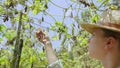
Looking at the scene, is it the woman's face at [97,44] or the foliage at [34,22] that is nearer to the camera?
the woman's face at [97,44]

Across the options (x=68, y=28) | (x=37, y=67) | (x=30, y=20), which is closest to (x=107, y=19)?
(x=30, y=20)

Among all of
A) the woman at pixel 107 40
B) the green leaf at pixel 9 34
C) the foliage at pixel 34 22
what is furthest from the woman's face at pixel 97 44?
the green leaf at pixel 9 34

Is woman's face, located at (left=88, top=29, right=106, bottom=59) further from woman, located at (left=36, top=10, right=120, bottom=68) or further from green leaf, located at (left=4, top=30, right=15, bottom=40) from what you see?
green leaf, located at (left=4, top=30, right=15, bottom=40)

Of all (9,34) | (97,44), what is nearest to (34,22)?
(9,34)

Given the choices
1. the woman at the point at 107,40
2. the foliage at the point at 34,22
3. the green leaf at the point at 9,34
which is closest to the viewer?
the woman at the point at 107,40

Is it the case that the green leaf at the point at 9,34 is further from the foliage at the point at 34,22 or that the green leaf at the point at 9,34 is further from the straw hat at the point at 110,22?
the straw hat at the point at 110,22

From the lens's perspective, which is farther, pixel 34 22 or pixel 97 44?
pixel 34 22

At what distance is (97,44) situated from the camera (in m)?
1.80

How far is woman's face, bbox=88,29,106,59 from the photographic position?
1766 mm

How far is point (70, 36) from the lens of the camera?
3.83 meters

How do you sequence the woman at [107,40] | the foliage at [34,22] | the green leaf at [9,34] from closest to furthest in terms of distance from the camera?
the woman at [107,40] → the foliage at [34,22] → the green leaf at [9,34]

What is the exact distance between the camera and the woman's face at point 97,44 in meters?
1.77

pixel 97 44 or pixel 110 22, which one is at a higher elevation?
pixel 110 22

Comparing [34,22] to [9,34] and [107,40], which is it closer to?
[9,34]
